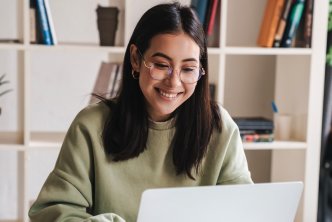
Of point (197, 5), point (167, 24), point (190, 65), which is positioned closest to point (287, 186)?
point (190, 65)

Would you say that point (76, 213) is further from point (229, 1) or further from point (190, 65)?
point (229, 1)

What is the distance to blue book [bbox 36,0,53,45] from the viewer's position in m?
2.52

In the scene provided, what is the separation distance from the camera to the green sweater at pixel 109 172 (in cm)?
153

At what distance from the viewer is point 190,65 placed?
5.06ft

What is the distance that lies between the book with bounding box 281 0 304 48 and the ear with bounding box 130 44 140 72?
133cm

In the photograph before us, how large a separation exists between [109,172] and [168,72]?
31 centimetres

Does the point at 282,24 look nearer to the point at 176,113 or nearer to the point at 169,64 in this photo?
the point at 176,113

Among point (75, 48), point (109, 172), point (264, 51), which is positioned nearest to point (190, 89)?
point (109, 172)

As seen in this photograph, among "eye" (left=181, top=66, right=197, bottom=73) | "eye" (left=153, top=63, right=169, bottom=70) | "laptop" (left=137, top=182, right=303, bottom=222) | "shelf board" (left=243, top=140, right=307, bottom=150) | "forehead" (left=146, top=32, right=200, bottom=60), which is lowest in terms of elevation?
"shelf board" (left=243, top=140, right=307, bottom=150)

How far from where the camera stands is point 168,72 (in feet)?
5.02

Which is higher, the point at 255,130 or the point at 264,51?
the point at 264,51

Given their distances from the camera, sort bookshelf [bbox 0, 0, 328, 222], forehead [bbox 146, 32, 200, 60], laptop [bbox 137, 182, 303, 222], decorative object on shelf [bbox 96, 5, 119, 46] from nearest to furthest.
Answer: laptop [bbox 137, 182, 303, 222], forehead [bbox 146, 32, 200, 60], decorative object on shelf [bbox 96, 5, 119, 46], bookshelf [bbox 0, 0, 328, 222]

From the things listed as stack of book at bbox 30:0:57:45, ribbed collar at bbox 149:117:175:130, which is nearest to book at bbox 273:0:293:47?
stack of book at bbox 30:0:57:45

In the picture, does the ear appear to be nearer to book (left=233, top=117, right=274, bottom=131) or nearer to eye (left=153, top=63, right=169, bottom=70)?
eye (left=153, top=63, right=169, bottom=70)
